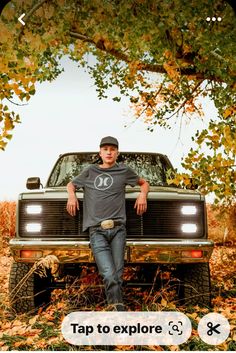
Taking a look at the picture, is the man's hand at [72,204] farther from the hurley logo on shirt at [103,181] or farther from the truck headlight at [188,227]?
the truck headlight at [188,227]

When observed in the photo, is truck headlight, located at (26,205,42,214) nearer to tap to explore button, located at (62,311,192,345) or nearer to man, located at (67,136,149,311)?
man, located at (67,136,149,311)

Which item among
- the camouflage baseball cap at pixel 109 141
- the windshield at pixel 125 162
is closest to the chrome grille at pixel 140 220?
the camouflage baseball cap at pixel 109 141

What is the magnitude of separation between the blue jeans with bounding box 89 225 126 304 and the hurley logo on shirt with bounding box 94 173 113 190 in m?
0.39

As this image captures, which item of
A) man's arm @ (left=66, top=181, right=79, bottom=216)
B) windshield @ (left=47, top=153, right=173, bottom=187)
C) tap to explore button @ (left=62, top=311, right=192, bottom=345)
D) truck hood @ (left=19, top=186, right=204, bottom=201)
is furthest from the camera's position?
windshield @ (left=47, top=153, right=173, bottom=187)

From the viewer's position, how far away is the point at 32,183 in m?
6.63

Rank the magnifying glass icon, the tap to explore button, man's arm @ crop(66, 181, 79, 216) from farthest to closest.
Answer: man's arm @ crop(66, 181, 79, 216)
the magnifying glass icon
the tap to explore button

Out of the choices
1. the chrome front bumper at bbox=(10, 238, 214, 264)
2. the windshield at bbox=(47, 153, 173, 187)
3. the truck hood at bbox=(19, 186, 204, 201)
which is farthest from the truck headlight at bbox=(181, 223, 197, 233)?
the windshield at bbox=(47, 153, 173, 187)

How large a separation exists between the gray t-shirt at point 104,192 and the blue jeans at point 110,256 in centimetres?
12

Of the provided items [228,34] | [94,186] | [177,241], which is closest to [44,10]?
[228,34]

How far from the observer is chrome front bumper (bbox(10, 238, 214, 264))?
5.70m

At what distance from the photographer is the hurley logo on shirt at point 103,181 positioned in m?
5.35

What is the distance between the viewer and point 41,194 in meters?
5.93

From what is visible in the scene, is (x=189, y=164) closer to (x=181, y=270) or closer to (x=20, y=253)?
(x=181, y=270)

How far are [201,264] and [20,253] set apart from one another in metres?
1.95
